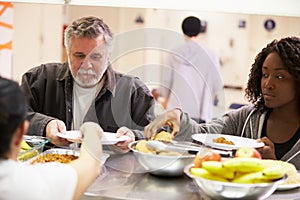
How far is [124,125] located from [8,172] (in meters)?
0.93

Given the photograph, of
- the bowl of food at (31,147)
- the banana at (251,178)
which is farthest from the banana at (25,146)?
the banana at (251,178)

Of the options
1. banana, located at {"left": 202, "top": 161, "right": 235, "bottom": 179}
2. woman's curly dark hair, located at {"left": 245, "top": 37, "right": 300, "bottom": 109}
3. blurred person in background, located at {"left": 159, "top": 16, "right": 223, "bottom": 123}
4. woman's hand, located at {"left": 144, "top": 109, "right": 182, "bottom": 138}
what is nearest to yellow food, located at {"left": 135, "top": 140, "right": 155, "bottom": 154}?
woman's hand, located at {"left": 144, "top": 109, "right": 182, "bottom": 138}

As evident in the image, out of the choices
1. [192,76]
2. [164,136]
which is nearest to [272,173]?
[164,136]

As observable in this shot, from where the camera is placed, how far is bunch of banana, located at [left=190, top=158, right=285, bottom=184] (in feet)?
3.43

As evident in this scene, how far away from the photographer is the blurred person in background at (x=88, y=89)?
5.62ft

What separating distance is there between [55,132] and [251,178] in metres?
0.73

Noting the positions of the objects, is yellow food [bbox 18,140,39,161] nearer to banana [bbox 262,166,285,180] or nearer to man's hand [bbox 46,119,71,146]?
man's hand [bbox 46,119,71,146]

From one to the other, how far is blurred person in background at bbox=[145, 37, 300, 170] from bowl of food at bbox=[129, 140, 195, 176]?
0.24 m

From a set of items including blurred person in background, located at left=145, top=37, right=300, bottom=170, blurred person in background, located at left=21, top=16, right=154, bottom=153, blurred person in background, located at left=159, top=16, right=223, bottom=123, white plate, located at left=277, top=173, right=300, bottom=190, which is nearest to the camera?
white plate, located at left=277, top=173, right=300, bottom=190

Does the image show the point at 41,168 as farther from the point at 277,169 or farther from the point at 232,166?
the point at 277,169

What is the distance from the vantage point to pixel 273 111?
5.49ft

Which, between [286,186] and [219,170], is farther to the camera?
[286,186]

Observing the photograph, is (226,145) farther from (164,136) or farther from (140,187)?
(140,187)

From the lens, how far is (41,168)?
94 cm
